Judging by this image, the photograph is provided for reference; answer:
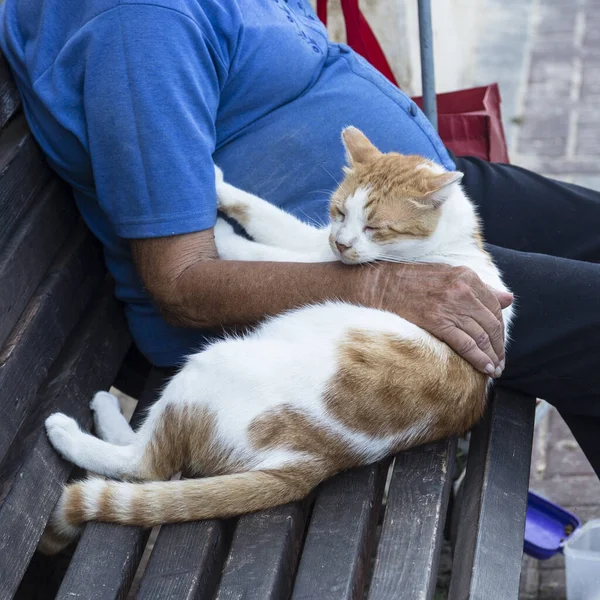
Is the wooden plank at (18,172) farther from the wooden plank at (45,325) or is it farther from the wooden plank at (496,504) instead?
the wooden plank at (496,504)

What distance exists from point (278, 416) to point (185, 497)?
231 millimetres

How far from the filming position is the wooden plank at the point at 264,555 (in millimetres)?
1612

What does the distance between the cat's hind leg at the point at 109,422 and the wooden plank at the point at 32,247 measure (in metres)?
0.28

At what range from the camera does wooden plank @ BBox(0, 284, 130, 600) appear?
1.64 metres

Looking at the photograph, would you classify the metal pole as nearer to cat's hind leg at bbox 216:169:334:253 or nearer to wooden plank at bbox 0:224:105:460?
cat's hind leg at bbox 216:169:334:253

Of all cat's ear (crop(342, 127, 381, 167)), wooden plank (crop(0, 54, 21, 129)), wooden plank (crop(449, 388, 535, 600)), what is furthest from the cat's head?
wooden plank (crop(0, 54, 21, 129))

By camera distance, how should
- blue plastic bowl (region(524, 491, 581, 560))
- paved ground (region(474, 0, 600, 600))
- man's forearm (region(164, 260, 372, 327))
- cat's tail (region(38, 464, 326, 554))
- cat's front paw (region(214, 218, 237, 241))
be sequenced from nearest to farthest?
cat's tail (region(38, 464, 326, 554)), man's forearm (region(164, 260, 372, 327)), cat's front paw (region(214, 218, 237, 241)), blue plastic bowl (region(524, 491, 581, 560)), paved ground (region(474, 0, 600, 600))

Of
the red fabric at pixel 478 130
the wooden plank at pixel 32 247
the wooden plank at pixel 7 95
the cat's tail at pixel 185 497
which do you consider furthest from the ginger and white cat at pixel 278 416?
the red fabric at pixel 478 130

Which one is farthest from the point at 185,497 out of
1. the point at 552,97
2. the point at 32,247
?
the point at 552,97

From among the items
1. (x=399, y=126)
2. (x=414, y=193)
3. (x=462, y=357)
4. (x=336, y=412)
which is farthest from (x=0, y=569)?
(x=399, y=126)

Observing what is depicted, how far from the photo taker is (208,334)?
2.13m

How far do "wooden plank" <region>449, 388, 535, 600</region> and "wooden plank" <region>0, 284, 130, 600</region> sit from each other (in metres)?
0.81

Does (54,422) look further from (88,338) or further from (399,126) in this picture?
(399,126)

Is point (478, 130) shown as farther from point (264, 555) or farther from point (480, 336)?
point (264, 555)
